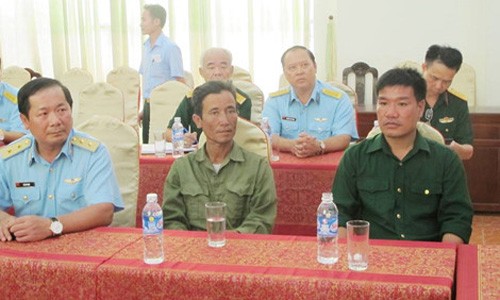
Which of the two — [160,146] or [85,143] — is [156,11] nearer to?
[160,146]

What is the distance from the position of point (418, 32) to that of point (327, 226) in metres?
4.70

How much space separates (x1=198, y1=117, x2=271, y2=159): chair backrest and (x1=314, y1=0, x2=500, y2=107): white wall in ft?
11.4

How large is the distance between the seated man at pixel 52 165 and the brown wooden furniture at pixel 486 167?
3457mm

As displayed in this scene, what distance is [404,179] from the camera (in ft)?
8.33

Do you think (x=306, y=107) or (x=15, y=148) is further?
(x=306, y=107)

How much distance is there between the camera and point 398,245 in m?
2.11

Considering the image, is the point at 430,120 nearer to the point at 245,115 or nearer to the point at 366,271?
the point at 245,115

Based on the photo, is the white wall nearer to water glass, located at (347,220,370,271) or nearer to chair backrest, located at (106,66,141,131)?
chair backrest, located at (106,66,141,131)

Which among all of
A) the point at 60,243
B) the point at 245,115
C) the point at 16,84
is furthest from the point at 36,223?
the point at 16,84

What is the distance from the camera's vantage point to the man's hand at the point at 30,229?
2264mm

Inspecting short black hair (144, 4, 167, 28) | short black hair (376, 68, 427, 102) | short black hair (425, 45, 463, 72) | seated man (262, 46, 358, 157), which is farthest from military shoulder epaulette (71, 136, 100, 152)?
short black hair (144, 4, 167, 28)

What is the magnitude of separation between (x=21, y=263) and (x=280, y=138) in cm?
216

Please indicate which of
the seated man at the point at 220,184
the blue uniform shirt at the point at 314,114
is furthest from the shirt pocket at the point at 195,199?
the blue uniform shirt at the point at 314,114

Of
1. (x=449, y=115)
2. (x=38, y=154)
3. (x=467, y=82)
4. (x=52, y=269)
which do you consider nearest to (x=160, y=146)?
(x=38, y=154)
